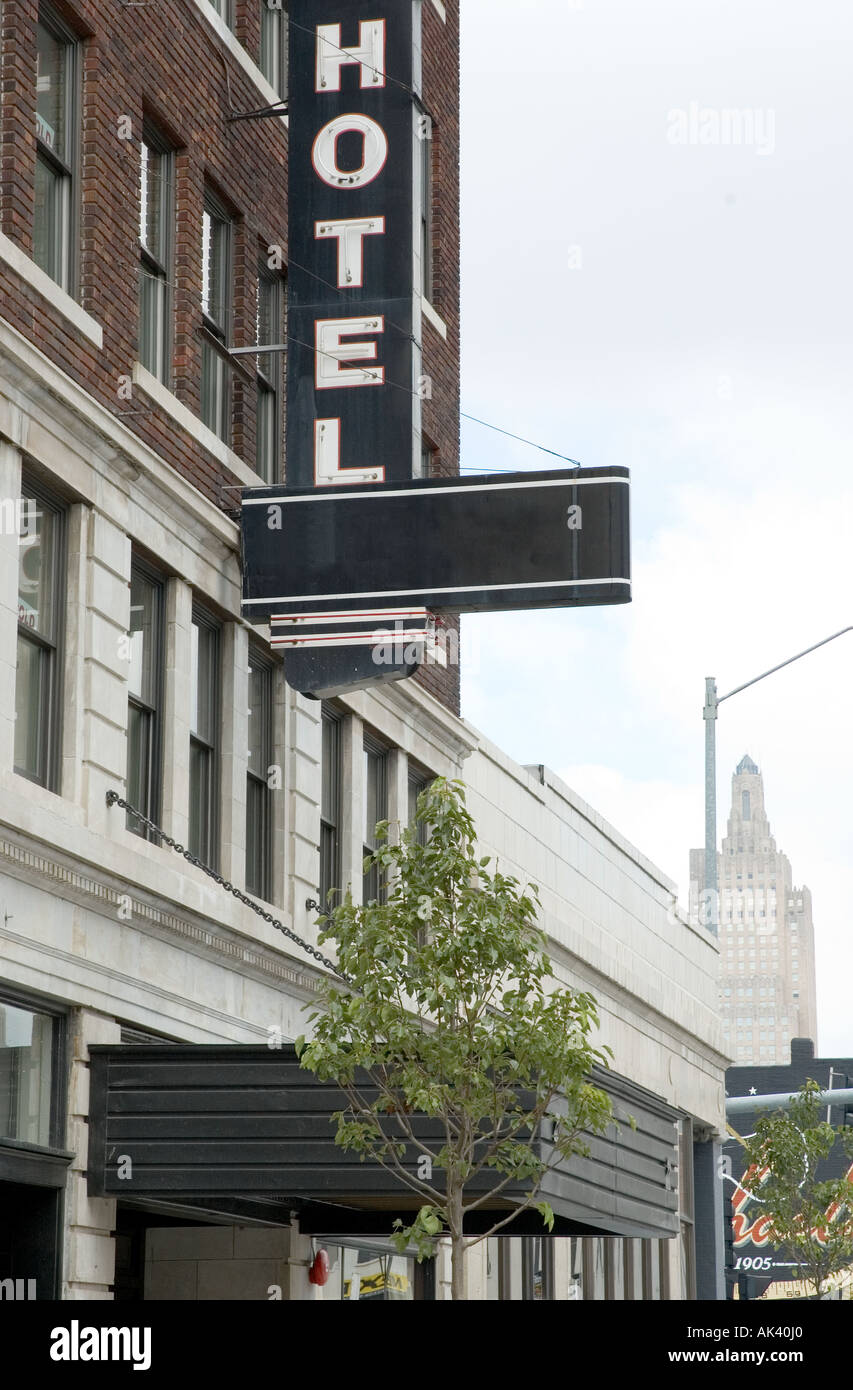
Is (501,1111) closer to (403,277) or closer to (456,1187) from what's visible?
(456,1187)

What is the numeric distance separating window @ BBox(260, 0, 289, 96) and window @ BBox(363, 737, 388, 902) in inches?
281

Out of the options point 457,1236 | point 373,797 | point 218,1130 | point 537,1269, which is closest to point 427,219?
point 373,797

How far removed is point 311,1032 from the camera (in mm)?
19438

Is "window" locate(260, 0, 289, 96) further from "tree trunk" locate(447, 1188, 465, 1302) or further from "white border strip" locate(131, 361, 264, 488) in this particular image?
"tree trunk" locate(447, 1188, 465, 1302)

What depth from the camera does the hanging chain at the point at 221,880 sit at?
52.9ft

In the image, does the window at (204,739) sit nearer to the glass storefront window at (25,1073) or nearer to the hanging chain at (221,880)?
the hanging chain at (221,880)

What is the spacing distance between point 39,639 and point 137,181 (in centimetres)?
453

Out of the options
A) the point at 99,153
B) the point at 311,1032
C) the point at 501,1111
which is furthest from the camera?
the point at 311,1032

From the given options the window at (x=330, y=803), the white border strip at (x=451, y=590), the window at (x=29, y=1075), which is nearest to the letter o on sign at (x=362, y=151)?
the white border strip at (x=451, y=590)

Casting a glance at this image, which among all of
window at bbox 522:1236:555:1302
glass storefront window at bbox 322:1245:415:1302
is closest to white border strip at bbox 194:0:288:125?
glass storefront window at bbox 322:1245:415:1302

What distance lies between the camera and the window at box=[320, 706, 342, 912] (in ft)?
70.8

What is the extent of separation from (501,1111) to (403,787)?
30.9 feet

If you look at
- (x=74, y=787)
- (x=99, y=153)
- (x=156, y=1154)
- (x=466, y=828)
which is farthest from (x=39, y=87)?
(x=156, y=1154)

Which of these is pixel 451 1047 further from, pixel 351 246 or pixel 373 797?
pixel 373 797
